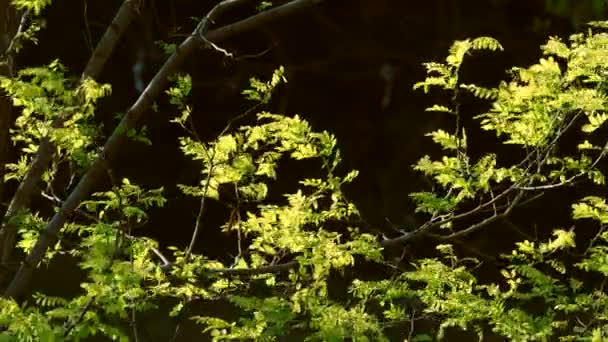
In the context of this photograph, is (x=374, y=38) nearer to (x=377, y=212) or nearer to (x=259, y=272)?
(x=377, y=212)

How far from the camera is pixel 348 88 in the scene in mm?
7527

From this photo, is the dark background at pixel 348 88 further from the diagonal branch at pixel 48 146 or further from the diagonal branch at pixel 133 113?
the diagonal branch at pixel 133 113

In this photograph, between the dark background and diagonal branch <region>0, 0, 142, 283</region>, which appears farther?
the dark background

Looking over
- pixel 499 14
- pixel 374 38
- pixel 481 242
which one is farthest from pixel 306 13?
pixel 481 242

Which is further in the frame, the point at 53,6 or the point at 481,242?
the point at 481,242

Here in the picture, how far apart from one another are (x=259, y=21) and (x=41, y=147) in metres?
0.99

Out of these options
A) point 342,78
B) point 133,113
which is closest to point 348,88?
point 342,78

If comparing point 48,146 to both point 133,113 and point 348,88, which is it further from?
point 348,88

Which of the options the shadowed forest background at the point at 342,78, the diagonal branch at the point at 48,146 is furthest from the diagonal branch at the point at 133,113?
the shadowed forest background at the point at 342,78

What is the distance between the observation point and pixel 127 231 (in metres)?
3.71

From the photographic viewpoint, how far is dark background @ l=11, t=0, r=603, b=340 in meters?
7.33

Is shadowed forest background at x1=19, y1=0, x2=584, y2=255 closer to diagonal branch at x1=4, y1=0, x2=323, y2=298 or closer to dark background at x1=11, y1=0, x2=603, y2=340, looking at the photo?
dark background at x1=11, y1=0, x2=603, y2=340

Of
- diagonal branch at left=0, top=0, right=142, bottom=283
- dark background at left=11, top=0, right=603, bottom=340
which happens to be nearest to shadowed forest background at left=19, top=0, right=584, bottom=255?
dark background at left=11, top=0, right=603, bottom=340

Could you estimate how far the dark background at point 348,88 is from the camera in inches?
289
